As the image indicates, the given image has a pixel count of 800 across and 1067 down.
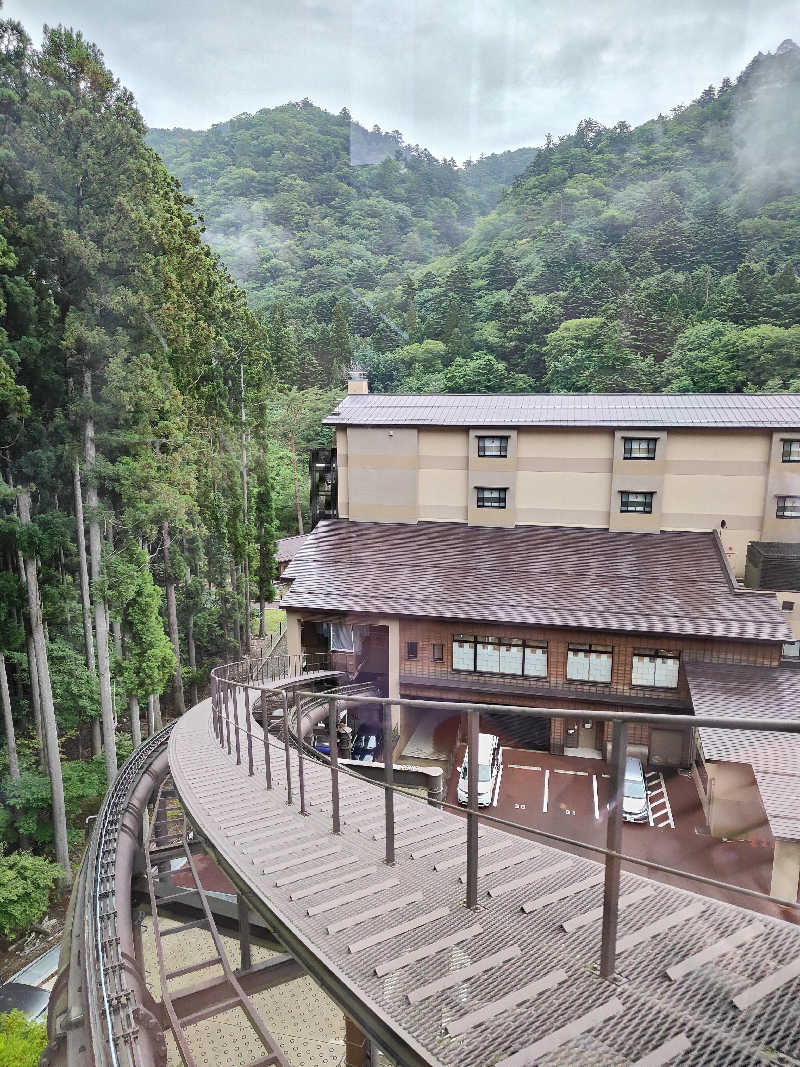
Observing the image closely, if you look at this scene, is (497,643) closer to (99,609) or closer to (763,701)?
(763,701)

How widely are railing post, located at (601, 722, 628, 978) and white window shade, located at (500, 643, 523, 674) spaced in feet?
32.8

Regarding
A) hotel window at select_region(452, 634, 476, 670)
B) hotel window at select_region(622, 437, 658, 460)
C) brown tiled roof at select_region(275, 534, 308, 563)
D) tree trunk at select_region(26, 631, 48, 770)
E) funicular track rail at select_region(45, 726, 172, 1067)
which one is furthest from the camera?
brown tiled roof at select_region(275, 534, 308, 563)

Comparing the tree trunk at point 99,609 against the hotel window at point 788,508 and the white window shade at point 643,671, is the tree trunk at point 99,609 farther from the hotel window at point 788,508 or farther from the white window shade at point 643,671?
the hotel window at point 788,508

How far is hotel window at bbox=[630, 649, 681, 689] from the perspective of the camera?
10.8 m

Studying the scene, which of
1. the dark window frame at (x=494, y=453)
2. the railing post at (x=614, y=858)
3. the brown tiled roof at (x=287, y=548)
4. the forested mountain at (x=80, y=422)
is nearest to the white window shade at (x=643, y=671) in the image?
the dark window frame at (x=494, y=453)

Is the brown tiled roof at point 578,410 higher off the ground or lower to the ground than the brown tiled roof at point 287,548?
higher

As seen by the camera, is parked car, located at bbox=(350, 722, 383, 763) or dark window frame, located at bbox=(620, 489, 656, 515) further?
dark window frame, located at bbox=(620, 489, 656, 515)

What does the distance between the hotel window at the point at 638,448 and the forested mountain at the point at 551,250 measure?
49.8ft

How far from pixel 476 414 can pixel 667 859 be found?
503 inches

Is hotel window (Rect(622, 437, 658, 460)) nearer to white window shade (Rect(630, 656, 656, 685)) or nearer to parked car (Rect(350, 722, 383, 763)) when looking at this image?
white window shade (Rect(630, 656, 656, 685))

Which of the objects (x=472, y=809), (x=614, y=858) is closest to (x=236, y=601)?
(x=472, y=809)

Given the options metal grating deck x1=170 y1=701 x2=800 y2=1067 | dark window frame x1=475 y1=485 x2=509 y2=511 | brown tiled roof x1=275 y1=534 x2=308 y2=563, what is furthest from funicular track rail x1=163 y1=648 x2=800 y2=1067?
brown tiled roof x1=275 y1=534 x2=308 y2=563

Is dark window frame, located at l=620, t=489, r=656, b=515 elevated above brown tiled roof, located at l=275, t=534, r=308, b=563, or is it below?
above

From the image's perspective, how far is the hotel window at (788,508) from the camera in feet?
40.4
